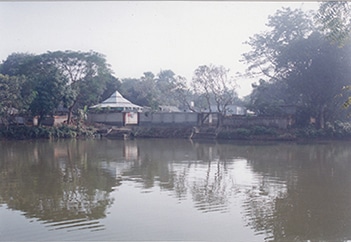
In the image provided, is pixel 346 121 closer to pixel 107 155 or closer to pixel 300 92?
pixel 300 92

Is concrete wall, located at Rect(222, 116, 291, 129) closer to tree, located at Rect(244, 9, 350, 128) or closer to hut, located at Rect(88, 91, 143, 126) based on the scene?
tree, located at Rect(244, 9, 350, 128)

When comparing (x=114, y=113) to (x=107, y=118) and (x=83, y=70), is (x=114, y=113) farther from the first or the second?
(x=83, y=70)

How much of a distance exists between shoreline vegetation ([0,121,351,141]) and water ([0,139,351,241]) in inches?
485

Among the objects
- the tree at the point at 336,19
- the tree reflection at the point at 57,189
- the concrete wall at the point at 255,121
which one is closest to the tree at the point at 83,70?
the concrete wall at the point at 255,121

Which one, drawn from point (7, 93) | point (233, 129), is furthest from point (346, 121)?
point (7, 93)

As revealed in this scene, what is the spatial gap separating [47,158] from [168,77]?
4924 centimetres

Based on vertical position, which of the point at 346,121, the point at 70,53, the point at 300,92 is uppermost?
the point at 70,53

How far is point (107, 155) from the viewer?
59.1ft

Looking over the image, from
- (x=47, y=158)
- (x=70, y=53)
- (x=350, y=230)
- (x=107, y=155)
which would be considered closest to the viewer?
(x=350, y=230)

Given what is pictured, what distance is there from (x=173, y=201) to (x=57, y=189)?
318 centimetres

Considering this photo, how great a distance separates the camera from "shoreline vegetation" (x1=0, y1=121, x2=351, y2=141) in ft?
90.2

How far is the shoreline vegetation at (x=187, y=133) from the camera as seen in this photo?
27500mm

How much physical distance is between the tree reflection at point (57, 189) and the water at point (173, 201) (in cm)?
2

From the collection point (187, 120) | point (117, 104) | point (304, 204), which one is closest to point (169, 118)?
point (187, 120)
